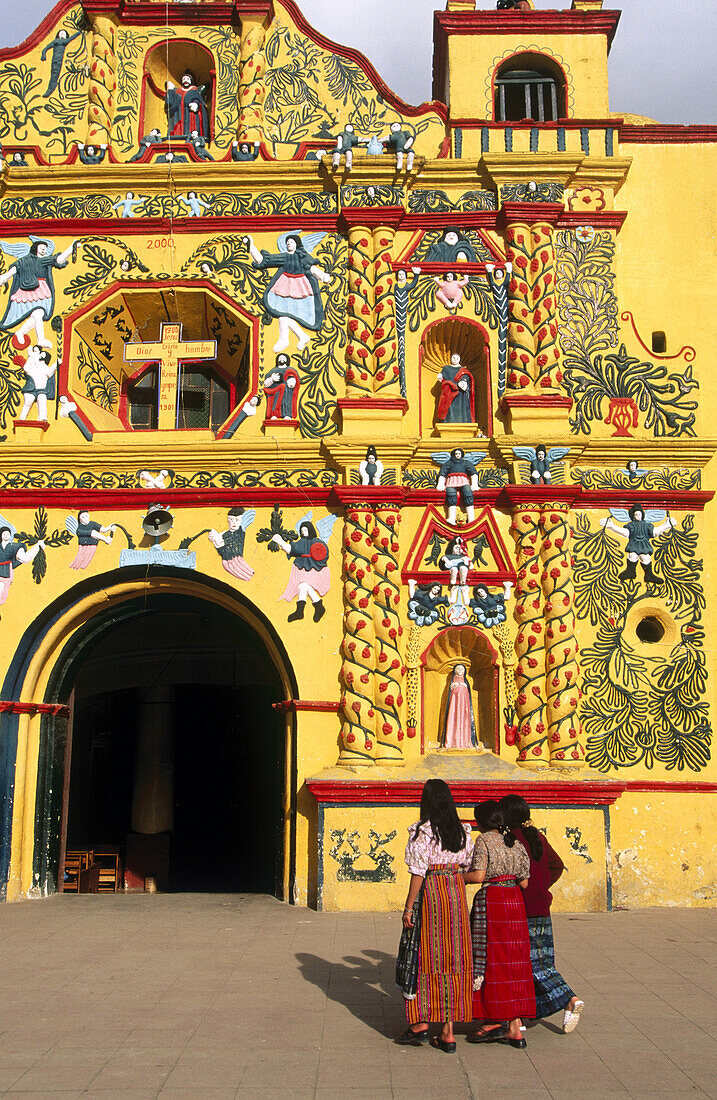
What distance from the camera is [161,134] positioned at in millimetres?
12992

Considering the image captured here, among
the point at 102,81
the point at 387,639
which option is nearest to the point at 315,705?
the point at 387,639

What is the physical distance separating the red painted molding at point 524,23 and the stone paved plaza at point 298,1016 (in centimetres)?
1142

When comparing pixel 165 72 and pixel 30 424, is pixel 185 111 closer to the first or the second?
pixel 165 72

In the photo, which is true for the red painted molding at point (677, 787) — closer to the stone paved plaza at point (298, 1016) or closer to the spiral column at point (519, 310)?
the stone paved plaza at point (298, 1016)

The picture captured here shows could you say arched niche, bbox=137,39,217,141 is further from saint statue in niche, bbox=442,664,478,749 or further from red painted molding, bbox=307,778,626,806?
red painted molding, bbox=307,778,626,806

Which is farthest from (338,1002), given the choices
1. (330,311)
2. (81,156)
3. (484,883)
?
(81,156)

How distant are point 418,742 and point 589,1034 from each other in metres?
5.22

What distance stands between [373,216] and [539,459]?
12.4 feet

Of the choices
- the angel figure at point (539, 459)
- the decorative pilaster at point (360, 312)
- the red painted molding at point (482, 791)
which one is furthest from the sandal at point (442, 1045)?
the decorative pilaster at point (360, 312)

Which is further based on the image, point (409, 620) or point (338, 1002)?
point (409, 620)

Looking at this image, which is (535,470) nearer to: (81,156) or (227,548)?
(227,548)

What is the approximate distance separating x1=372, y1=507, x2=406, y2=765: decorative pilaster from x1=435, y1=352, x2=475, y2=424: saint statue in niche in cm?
170

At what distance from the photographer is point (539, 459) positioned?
A: 1148 centimetres

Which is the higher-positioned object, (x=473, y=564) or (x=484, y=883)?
(x=473, y=564)
